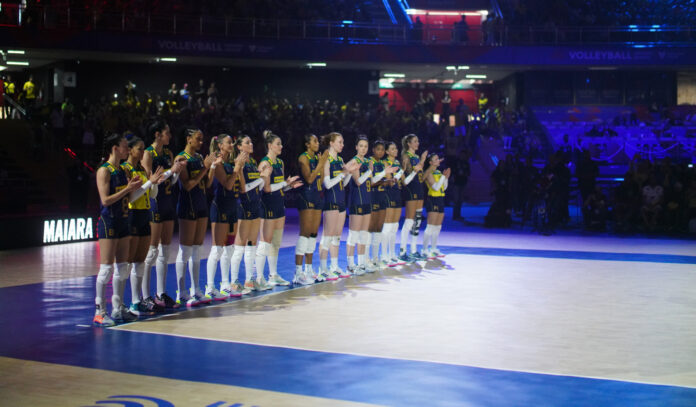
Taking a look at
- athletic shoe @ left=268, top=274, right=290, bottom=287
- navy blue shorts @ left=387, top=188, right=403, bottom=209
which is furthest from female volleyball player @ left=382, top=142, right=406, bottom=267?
athletic shoe @ left=268, top=274, right=290, bottom=287

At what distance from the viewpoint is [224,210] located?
949 centimetres

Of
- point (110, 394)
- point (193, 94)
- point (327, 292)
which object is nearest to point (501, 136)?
point (193, 94)

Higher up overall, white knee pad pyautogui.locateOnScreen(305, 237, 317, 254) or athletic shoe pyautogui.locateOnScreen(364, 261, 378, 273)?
white knee pad pyautogui.locateOnScreen(305, 237, 317, 254)

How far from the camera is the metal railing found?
28.1 meters

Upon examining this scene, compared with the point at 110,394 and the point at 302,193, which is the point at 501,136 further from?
the point at 110,394

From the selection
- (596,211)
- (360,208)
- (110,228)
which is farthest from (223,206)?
(596,211)

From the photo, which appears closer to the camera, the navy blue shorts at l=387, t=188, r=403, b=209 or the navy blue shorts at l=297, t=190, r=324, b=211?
the navy blue shorts at l=297, t=190, r=324, b=211

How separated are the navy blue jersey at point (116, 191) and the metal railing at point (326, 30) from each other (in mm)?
22617

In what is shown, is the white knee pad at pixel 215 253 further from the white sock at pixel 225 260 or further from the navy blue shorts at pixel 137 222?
the navy blue shorts at pixel 137 222

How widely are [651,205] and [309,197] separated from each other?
11583 mm

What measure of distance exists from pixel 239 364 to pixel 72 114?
69.1 feet

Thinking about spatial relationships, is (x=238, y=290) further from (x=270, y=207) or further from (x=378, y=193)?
(x=378, y=193)

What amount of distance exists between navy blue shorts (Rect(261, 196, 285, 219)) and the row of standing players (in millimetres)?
14

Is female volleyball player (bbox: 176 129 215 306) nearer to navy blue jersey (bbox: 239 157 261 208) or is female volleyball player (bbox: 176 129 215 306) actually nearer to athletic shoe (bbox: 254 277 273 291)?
navy blue jersey (bbox: 239 157 261 208)
